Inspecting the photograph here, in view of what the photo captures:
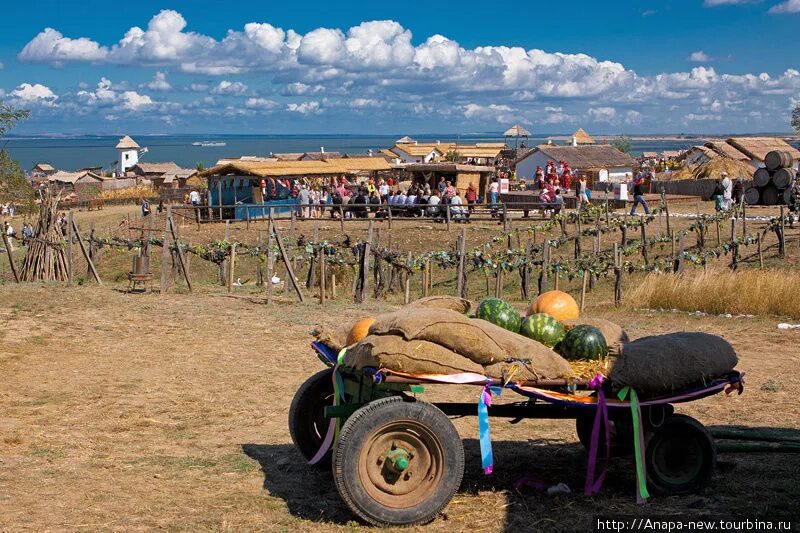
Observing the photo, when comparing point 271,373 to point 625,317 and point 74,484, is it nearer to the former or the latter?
point 74,484

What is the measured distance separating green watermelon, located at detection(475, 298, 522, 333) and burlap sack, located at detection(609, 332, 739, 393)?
2.92 ft

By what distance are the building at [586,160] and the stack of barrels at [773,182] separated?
→ 14.7m

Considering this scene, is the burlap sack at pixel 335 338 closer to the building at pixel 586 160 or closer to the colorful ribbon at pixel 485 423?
the colorful ribbon at pixel 485 423

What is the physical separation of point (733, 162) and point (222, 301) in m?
39.2

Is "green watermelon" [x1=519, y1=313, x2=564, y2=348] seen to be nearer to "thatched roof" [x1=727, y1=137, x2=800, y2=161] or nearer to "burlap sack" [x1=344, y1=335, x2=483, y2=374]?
"burlap sack" [x1=344, y1=335, x2=483, y2=374]

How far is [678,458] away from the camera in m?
7.75

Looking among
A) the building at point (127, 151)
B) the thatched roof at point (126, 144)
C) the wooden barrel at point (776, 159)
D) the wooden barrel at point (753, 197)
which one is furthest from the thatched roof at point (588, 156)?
the thatched roof at point (126, 144)

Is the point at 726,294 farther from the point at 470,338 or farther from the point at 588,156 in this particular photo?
the point at 588,156

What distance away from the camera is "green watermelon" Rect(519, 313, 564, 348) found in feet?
25.3

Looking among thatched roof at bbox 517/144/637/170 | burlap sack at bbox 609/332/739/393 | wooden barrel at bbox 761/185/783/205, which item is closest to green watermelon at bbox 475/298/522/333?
burlap sack at bbox 609/332/739/393

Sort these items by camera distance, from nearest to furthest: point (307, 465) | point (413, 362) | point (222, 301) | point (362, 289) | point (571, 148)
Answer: point (413, 362), point (307, 465), point (222, 301), point (362, 289), point (571, 148)

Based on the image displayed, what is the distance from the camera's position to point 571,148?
57.1m

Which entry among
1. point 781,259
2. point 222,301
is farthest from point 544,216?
point 222,301

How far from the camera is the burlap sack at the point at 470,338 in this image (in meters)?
7.05
